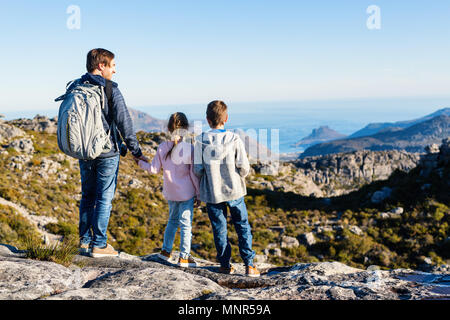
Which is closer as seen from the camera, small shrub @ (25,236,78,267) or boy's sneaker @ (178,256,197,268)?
small shrub @ (25,236,78,267)

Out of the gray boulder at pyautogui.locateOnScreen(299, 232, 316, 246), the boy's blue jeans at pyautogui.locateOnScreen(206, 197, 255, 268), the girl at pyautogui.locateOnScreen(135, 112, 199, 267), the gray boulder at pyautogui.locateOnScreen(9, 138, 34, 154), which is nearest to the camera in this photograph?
the boy's blue jeans at pyautogui.locateOnScreen(206, 197, 255, 268)

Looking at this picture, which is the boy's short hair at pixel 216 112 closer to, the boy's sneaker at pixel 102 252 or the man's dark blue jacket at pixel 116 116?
the man's dark blue jacket at pixel 116 116

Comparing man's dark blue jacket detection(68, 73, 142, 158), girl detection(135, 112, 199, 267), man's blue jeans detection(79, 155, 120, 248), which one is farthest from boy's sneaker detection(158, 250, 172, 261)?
man's dark blue jacket detection(68, 73, 142, 158)

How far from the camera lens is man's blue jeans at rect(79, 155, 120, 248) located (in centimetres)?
469

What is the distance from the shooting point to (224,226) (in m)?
4.81

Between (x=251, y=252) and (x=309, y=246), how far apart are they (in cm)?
1236

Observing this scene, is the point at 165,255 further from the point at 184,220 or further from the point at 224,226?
the point at 224,226

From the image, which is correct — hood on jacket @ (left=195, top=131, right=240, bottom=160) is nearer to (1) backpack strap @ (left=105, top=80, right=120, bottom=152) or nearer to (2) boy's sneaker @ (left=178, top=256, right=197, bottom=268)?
(1) backpack strap @ (left=105, top=80, right=120, bottom=152)

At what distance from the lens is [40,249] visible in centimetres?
453

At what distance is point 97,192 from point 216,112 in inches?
83.5

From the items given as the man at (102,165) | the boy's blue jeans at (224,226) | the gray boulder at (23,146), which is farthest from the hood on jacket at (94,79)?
the gray boulder at (23,146)

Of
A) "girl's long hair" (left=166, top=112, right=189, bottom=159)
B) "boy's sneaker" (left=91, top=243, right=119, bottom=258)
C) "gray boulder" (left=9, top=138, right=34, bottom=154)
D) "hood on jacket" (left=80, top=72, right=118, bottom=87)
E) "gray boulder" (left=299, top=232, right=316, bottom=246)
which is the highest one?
"hood on jacket" (left=80, top=72, right=118, bottom=87)
